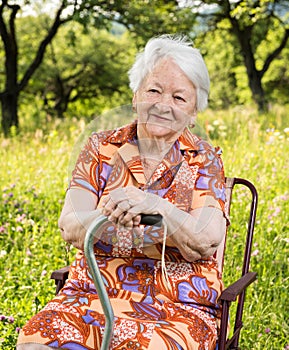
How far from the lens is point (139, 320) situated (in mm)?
2209

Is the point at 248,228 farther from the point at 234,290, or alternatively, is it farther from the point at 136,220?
the point at 136,220

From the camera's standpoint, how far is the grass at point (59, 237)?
347cm

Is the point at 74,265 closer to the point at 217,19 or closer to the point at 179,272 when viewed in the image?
the point at 179,272

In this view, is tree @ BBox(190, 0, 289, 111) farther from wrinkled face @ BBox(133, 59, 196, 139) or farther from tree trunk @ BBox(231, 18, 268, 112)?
wrinkled face @ BBox(133, 59, 196, 139)

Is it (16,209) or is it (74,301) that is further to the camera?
(16,209)

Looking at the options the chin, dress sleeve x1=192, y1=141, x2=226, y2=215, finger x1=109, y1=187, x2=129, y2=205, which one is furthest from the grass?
finger x1=109, y1=187, x2=129, y2=205

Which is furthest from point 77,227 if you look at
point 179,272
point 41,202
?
point 41,202

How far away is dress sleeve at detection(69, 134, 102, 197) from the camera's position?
236cm

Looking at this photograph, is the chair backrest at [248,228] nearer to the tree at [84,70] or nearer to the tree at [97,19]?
the tree at [97,19]

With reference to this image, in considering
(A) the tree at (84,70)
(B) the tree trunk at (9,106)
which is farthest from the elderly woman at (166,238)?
(A) the tree at (84,70)

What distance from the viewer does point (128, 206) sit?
69.3 inches

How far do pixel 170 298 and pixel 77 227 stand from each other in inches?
18.0

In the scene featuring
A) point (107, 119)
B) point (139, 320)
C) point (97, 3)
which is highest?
point (97, 3)

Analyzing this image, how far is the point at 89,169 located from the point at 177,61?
21.0 inches
